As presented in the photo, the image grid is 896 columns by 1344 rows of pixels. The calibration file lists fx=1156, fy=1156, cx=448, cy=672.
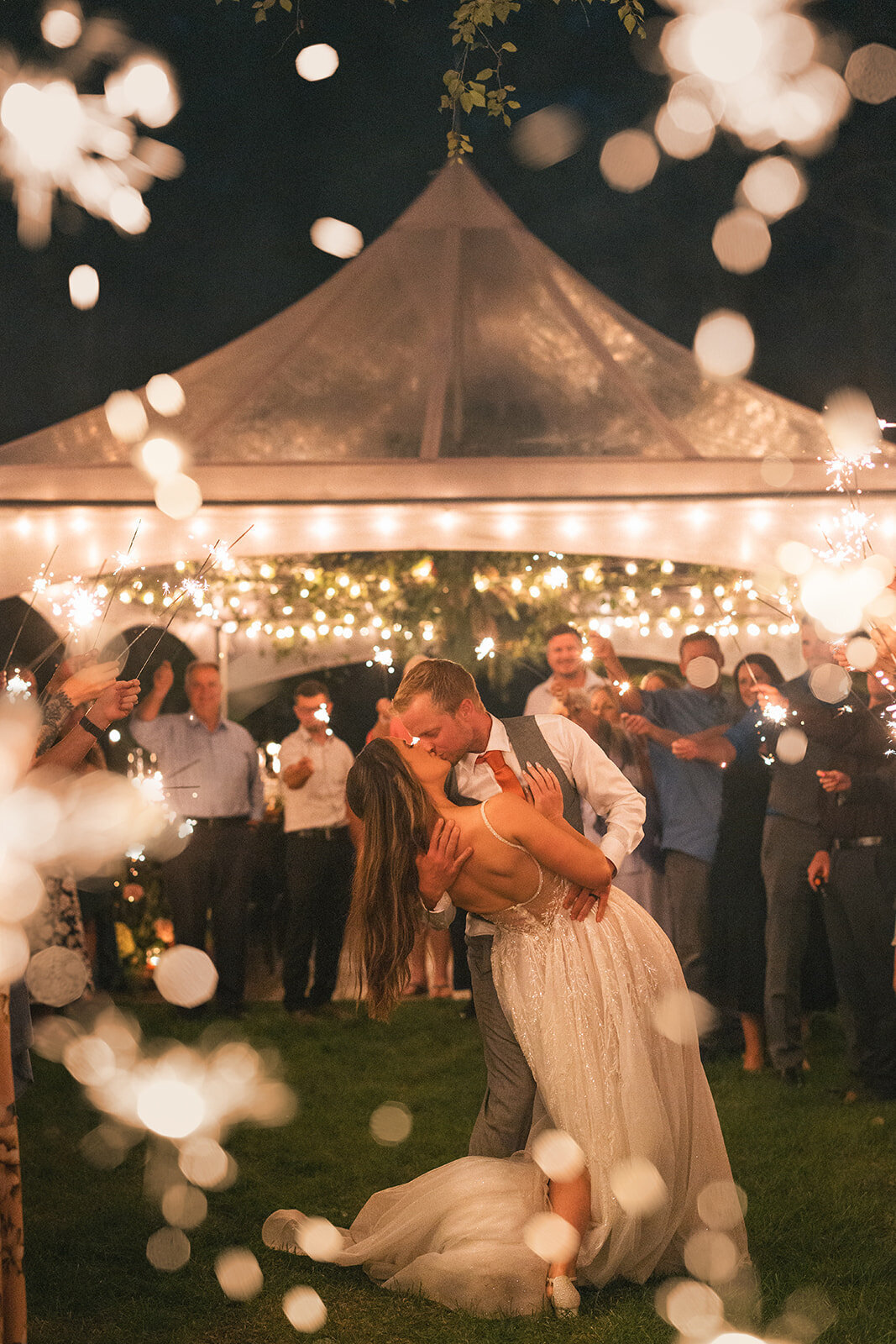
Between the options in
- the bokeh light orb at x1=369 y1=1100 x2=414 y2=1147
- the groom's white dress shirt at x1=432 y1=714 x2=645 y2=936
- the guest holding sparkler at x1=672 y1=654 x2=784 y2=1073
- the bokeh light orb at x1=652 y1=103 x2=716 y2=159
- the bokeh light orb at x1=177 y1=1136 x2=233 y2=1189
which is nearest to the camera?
the groom's white dress shirt at x1=432 y1=714 x2=645 y2=936

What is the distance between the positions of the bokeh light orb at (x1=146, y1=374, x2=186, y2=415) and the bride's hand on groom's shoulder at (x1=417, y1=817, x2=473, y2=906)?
10.9ft

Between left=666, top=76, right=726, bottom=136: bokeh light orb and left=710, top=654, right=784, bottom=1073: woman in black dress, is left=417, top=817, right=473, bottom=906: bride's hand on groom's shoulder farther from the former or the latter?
left=666, top=76, right=726, bottom=136: bokeh light orb

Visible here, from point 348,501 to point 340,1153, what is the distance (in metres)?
2.70

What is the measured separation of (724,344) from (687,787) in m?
2.44

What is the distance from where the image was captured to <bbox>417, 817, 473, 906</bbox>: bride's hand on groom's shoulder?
2547 millimetres

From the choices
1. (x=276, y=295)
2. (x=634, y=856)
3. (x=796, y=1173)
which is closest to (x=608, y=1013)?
(x=796, y=1173)

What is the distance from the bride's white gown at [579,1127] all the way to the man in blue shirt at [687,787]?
7.52 ft

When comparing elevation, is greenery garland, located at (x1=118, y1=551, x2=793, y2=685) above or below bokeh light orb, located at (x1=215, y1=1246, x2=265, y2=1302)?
above

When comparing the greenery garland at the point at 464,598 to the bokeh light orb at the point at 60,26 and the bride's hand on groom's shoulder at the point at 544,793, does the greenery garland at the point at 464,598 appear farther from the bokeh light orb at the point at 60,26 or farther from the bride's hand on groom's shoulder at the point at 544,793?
the bride's hand on groom's shoulder at the point at 544,793

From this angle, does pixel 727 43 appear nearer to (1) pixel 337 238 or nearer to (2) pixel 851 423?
(2) pixel 851 423

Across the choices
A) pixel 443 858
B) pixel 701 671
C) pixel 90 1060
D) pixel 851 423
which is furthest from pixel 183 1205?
pixel 851 423

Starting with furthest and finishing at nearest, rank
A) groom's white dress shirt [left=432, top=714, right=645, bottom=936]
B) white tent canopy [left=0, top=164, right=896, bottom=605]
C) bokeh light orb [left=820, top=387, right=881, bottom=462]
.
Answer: white tent canopy [left=0, top=164, right=896, bottom=605]
bokeh light orb [left=820, top=387, right=881, bottom=462]
groom's white dress shirt [left=432, top=714, right=645, bottom=936]

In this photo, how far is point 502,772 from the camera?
2598mm

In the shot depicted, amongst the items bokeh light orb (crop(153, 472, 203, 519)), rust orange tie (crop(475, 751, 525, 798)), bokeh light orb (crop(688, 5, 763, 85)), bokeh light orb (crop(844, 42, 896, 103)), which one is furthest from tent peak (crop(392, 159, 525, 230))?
rust orange tie (crop(475, 751, 525, 798))
